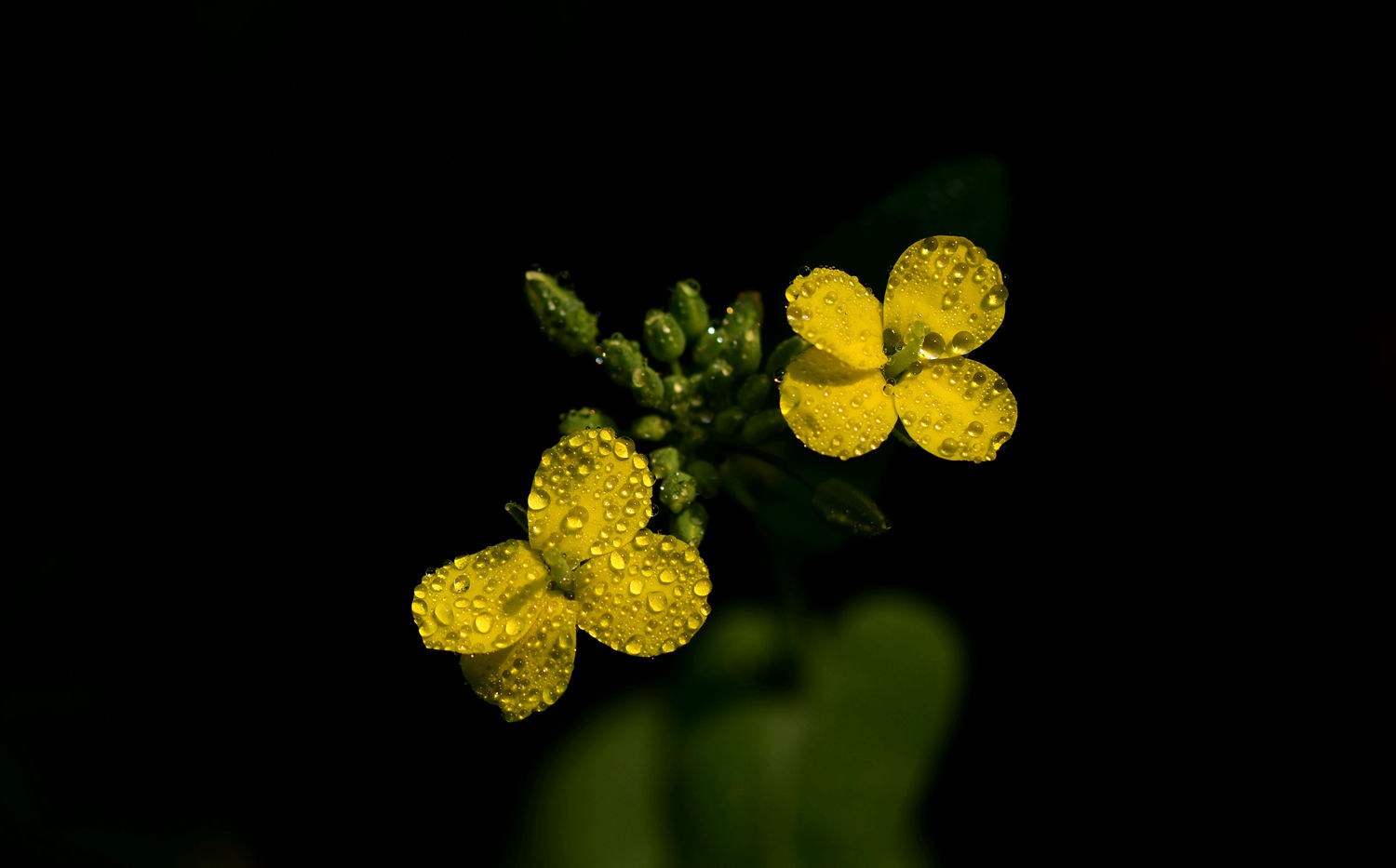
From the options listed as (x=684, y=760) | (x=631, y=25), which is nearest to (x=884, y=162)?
(x=631, y=25)

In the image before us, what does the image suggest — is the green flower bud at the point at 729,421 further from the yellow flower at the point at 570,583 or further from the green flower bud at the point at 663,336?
the yellow flower at the point at 570,583

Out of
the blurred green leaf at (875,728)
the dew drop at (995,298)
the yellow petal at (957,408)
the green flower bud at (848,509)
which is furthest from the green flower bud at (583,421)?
the blurred green leaf at (875,728)

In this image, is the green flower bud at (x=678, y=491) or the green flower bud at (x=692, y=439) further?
the green flower bud at (x=692, y=439)

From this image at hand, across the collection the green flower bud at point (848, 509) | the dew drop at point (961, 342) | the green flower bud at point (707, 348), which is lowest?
the green flower bud at point (848, 509)

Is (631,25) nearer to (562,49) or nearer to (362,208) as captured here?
(562,49)

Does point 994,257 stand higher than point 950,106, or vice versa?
point 950,106

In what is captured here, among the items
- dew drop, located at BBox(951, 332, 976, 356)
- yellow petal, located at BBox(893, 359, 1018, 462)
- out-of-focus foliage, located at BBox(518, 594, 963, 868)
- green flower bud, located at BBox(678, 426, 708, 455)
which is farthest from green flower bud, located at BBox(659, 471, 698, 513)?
out-of-focus foliage, located at BBox(518, 594, 963, 868)

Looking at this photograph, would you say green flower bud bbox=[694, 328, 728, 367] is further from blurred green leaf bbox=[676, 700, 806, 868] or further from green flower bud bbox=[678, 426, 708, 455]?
blurred green leaf bbox=[676, 700, 806, 868]

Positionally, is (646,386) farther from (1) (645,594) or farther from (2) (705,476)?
(1) (645,594)
